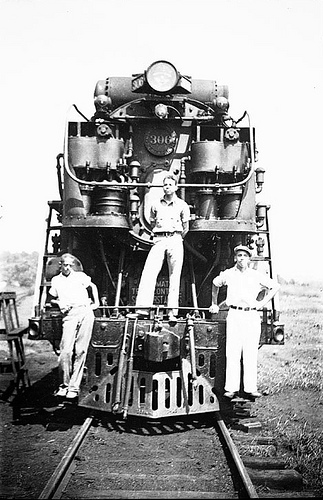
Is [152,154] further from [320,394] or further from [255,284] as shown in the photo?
[320,394]

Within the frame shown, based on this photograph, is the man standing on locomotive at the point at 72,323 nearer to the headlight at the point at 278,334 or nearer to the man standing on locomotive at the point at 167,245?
the man standing on locomotive at the point at 167,245

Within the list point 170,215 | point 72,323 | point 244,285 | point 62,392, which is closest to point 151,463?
point 62,392

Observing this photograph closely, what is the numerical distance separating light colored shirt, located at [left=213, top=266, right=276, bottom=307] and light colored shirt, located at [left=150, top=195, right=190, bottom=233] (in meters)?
0.86

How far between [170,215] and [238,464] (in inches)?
116

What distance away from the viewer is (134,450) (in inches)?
205

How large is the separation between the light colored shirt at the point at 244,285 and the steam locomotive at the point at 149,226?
0.40m

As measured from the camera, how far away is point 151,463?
189 inches

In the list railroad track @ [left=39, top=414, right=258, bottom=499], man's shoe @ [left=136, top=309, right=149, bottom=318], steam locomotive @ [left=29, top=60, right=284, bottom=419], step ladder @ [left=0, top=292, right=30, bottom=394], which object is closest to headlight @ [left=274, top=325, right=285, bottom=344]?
steam locomotive @ [left=29, top=60, right=284, bottom=419]

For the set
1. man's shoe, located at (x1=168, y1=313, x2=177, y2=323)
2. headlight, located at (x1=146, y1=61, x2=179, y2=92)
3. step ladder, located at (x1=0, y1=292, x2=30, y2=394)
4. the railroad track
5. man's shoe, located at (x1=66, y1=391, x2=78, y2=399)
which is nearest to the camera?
the railroad track

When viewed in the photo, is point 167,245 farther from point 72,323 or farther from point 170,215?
point 72,323

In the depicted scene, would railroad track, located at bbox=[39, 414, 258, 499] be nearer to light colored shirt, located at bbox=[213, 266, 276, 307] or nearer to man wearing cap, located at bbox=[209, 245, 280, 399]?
man wearing cap, located at bbox=[209, 245, 280, 399]

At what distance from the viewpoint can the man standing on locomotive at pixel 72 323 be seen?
598 centimetres

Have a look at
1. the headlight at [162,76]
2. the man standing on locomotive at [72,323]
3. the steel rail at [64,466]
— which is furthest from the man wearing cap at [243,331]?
the headlight at [162,76]

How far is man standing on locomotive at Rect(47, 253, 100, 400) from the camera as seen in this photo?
5.98 metres
